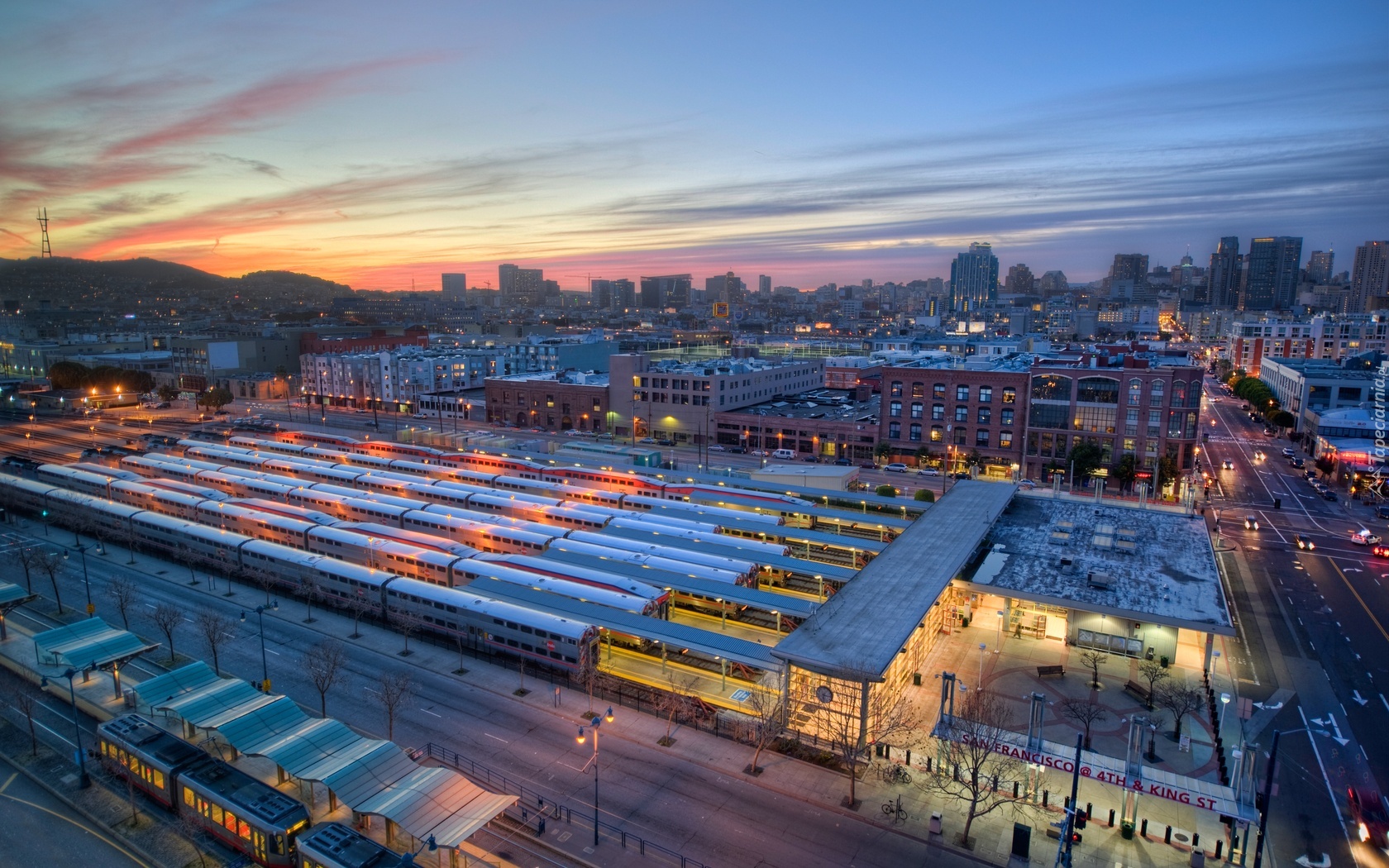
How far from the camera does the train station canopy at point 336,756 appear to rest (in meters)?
23.0

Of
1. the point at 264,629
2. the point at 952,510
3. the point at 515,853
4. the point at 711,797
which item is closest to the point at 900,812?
the point at 711,797

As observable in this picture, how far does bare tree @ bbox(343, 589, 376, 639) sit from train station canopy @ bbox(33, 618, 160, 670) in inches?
381

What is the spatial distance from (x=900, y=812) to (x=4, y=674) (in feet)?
141

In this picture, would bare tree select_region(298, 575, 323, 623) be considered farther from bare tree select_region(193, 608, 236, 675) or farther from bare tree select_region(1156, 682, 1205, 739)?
bare tree select_region(1156, 682, 1205, 739)

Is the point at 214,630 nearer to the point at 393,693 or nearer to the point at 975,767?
the point at 393,693

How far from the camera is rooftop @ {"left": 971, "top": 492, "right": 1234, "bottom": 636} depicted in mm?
37125

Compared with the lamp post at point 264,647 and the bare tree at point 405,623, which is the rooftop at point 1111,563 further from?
the lamp post at point 264,647

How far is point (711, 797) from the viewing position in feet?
88.6

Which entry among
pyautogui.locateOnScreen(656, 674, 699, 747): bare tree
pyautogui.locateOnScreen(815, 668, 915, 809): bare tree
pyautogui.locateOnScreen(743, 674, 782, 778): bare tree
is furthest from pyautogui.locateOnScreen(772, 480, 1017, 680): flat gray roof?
pyautogui.locateOnScreen(656, 674, 699, 747): bare tree

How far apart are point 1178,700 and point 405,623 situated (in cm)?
3832

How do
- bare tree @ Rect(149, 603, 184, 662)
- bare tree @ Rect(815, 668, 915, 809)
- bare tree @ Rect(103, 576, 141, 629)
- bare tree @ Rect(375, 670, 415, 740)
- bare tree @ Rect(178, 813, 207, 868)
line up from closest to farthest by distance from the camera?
bare tree @ Rect(178, 813, 207, 868) → bare tree @ Rect(815, 668, 915, 809) → bare tree @ Rect(375, 670, 415, 740) → bare tree @ Rect(149, 603, 184, 662) → bare tree @ Rect(103, 576, 141, 629)

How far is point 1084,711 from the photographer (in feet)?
105

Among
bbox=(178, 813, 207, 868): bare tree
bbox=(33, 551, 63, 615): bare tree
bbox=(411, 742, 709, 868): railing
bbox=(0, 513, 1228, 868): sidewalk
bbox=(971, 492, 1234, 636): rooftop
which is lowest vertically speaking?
bbox=(0, 513, 1228, 868): sidewalk

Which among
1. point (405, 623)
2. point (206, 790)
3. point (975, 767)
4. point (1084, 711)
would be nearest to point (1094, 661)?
point (1084, 711)
